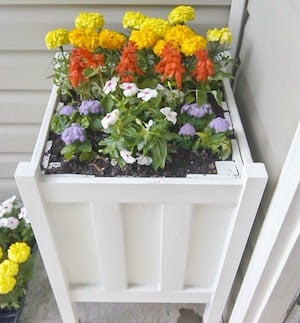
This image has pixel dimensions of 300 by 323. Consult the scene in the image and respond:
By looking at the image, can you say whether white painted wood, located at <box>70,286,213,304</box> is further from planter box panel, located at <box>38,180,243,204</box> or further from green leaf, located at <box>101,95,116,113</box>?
green leaf, located at <box>101,95,116,113</box>

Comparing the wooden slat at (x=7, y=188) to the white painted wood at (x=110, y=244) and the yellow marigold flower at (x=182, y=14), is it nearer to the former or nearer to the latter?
the white painted wood at (x=110, y=244)

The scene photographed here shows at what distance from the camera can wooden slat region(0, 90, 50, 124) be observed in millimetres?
1274

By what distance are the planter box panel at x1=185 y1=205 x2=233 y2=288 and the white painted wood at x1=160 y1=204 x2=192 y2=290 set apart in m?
0.02

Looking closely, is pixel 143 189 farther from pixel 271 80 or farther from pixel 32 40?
pixel 32 40

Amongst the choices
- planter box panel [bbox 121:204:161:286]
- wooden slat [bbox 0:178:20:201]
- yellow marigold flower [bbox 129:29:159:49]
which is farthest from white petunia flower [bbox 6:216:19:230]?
yellow marigold flower [bbox 129:29:159:49]

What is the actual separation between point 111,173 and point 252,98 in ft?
1.43

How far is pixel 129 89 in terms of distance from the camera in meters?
0.87

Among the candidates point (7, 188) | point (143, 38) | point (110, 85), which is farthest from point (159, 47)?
point (7, 188)

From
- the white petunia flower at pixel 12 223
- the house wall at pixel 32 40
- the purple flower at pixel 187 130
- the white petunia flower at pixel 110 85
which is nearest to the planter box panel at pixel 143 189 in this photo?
the purple flower at pixel 187 130

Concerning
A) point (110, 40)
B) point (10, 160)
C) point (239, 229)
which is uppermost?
point (110, 40)

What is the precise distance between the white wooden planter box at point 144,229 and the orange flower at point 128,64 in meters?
0.21

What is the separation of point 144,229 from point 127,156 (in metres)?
0.21

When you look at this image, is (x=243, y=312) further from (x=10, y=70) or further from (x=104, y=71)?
(x=10, y=70)

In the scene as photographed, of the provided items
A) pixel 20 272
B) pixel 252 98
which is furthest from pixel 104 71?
pixel 20 272
